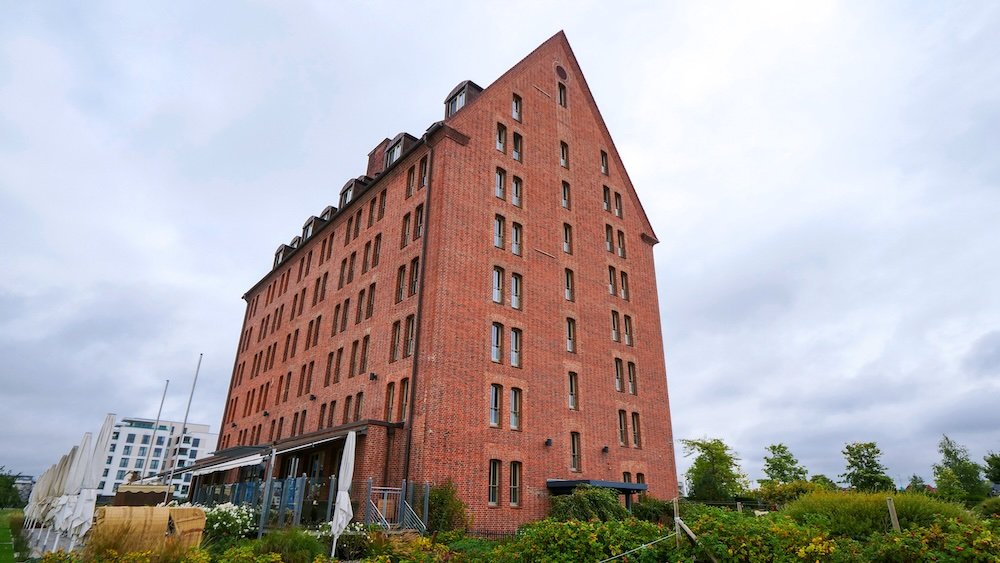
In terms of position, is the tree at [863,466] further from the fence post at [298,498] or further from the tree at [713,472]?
the fence post at [298,498]

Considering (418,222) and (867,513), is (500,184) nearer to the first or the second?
(418,222)

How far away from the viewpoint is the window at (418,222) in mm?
26436

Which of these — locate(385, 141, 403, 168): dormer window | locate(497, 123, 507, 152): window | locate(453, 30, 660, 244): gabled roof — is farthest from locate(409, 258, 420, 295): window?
locate(453, 30, 660, 244): gabled roof

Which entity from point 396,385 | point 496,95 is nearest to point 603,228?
point 496,95

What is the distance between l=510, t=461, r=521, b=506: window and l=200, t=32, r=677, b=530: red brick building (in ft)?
0.19

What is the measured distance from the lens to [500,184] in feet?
90.9

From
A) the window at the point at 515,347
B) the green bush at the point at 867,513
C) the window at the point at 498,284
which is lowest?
the green bush at the point at 867,513

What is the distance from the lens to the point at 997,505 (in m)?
22.7

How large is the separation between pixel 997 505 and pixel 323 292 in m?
34.7

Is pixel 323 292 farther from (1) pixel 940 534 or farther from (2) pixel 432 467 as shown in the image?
→ (1) pixel 940 534

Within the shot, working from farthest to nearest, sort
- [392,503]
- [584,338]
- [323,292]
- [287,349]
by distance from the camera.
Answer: [287,349], [323,292], [584,338], [392,503]

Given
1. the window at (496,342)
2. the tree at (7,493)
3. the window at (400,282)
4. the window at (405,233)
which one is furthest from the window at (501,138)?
the tree at (7,493)

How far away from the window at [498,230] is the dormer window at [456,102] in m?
7.33

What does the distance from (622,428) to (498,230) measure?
39.0 ft
